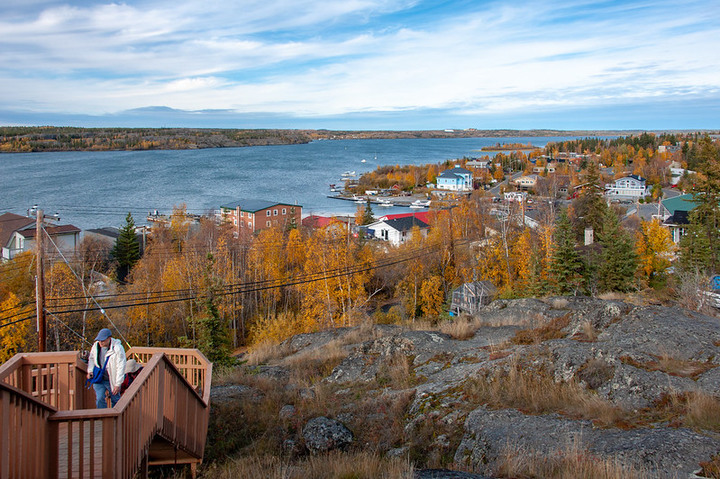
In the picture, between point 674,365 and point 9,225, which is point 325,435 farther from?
point 9,225

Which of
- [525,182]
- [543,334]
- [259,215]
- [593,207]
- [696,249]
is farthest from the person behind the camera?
[525,182]

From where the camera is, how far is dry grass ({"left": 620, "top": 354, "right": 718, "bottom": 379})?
729 cm

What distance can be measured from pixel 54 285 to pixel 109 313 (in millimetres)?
3293

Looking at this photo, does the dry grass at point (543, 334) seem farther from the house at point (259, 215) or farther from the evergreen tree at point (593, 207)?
the house at point (259, 215)

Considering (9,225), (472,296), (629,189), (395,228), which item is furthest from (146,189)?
(629,189)

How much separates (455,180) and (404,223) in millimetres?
59180

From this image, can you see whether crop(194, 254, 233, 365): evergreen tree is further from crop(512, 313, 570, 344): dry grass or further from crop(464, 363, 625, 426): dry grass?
crop(464, 363, 625, 426): dry grass

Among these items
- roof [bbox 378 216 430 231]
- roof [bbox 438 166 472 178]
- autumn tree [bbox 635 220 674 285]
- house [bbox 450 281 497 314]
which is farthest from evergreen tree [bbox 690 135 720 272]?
roof [bbox 438 166 472 178]

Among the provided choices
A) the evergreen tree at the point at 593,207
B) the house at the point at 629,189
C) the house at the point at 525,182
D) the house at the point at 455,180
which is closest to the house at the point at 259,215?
the evergreen tree at the point at 593,207

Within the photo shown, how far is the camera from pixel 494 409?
269 inches

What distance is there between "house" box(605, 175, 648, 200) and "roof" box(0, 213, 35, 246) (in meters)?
88.8

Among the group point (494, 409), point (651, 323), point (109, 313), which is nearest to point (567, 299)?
point (651, 323)

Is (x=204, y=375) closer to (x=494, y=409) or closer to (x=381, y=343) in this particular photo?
(x=494, y=409)

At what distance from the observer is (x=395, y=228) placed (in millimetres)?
54000
